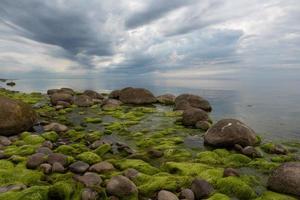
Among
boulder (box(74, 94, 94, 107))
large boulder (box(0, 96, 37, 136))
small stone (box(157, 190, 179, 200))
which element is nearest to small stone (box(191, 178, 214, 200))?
small stone (box(157, 190, 179, 200))

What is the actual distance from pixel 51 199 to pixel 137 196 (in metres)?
3.28

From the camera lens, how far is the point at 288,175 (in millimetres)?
11789

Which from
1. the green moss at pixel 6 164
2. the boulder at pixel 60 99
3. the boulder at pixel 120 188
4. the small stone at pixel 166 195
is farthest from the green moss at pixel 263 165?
the boulder at pixel 60 99

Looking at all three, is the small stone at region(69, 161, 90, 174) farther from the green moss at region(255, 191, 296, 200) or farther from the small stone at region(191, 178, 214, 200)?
the green moss at region(255, 191, 296, 200)

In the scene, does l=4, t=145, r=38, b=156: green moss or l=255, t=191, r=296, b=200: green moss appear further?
l=4, t=145, r=38, b=156: green moss

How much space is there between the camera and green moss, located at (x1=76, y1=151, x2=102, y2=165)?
14781 mm

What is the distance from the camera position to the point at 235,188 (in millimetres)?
11750

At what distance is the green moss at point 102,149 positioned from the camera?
1663 cm

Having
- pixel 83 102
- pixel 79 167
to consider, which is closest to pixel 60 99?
pixel 83 102

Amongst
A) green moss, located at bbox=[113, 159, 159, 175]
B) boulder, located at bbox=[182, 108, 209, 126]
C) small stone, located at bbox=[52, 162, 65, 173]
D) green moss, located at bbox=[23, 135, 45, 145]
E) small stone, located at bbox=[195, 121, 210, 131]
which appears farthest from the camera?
boulder, located at bbox=[182, 108, 209, 126]

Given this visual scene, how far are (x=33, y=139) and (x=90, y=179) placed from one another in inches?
360

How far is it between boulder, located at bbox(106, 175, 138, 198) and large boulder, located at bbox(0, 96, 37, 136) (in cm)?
1268

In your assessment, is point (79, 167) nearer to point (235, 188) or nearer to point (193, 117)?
point (235, 188)

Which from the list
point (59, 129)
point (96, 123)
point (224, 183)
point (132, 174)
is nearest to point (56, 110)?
point (96, 123)
